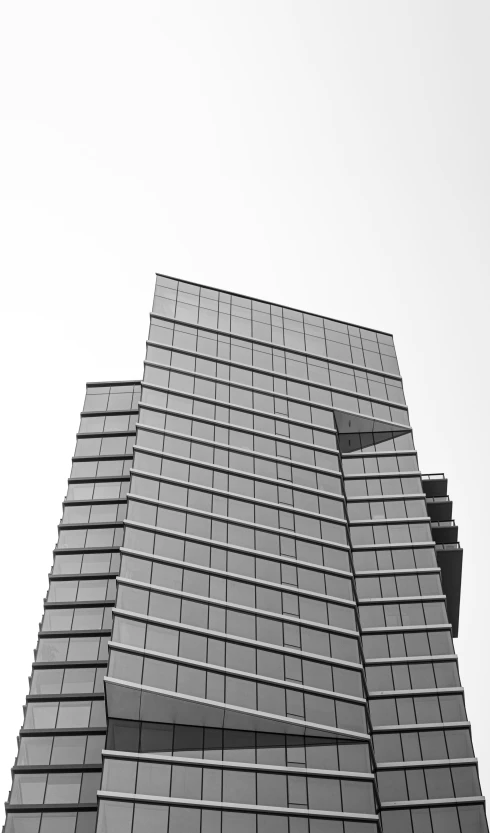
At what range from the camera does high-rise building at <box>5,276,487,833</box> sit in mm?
50938

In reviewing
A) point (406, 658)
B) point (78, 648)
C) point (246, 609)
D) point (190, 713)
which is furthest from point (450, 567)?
point (78, 648)

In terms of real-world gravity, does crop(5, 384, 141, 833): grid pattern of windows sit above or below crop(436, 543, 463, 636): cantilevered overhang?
below

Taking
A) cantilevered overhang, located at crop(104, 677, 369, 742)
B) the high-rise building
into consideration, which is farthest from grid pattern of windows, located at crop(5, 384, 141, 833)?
cantilevered overhang, located at crop(104, 677, 369, 742)

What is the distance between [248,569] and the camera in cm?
5981

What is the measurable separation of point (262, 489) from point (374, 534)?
392 inches

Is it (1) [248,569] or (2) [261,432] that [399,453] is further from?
(1) [248,569]

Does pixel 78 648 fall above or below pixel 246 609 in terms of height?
below

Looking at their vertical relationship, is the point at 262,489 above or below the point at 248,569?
above

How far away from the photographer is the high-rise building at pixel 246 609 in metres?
50.9

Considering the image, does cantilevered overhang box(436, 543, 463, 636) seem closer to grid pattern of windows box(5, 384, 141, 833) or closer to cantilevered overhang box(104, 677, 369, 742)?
cantilevered overhang box(104, 677, 369, 742)

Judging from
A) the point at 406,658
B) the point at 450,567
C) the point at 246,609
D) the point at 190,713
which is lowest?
the point at 190,713

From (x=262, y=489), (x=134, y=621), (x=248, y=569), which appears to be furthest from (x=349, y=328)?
(x=134, y=621)

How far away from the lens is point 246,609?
188 feet

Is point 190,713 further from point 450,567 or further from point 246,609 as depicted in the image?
point 450,567
